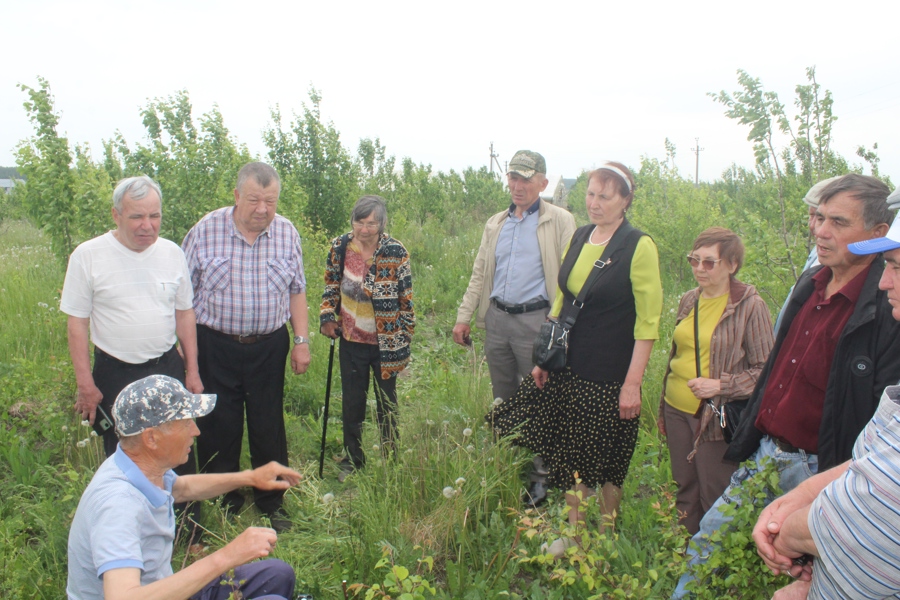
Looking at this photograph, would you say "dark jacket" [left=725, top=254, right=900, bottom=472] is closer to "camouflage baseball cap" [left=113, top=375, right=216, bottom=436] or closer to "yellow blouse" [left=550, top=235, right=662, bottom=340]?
"yellow blouse" [left=550, top=235, right=662, bottom=340]

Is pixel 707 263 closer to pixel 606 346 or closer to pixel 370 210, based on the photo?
pixel 606 346

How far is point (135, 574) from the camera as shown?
71.0 inches

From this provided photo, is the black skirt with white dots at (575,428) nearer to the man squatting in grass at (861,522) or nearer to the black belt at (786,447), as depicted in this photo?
the black belt at (786,447)

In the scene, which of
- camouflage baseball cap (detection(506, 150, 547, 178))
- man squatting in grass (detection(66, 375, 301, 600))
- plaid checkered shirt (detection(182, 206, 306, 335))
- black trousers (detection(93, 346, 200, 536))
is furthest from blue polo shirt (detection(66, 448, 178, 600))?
camouflage baseball cap (detection(506, 150, 547, 178))

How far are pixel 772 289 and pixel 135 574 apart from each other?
18.0ft

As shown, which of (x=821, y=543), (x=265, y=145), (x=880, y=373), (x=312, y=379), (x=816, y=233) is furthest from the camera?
(x=265, y=145)

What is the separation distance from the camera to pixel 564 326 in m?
2.99

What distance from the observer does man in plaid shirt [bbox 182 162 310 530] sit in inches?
134

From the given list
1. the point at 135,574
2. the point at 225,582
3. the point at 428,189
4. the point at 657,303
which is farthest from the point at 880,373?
the point at 428,189

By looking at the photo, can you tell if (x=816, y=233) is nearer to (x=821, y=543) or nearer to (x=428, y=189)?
(x=821, y=543)

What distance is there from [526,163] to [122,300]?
2.23 metres

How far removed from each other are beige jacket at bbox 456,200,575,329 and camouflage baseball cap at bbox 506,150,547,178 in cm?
24

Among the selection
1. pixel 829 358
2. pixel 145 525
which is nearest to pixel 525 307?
pixel 829 358

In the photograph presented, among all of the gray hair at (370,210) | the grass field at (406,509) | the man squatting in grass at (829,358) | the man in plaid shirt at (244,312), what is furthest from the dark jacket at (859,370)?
the man in plaid shirt at (244,312)
